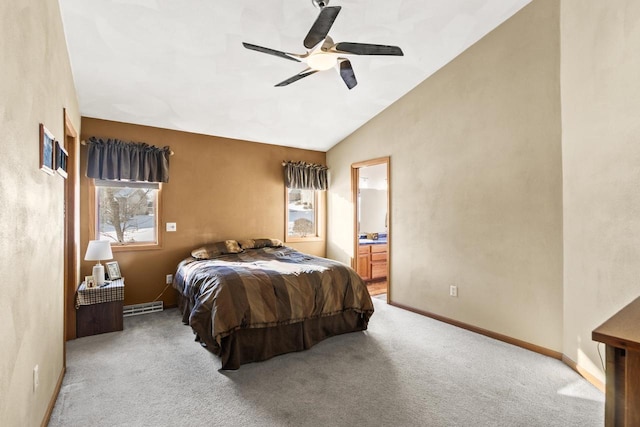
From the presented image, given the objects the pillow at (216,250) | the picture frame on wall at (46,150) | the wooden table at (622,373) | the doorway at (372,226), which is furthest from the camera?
the doorway at (372,226)

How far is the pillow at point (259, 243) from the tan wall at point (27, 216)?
254 cm

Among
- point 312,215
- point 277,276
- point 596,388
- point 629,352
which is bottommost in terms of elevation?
point 596,388

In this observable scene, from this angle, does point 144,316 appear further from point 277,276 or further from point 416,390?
point 416,390

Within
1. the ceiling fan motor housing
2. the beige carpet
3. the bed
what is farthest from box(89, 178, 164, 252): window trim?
the ceiling fan motor housing

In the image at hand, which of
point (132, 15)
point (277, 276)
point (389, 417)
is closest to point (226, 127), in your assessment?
point (132, 15)

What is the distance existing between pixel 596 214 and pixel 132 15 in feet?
12.9

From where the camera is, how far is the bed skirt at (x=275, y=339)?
103 inches

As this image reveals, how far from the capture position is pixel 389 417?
1.98 m

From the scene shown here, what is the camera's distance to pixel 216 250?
Answer: 433cm

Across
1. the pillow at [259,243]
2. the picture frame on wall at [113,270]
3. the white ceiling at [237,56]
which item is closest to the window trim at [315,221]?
the pillow at [259,243]

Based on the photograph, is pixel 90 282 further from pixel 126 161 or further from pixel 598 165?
pixel 598 165

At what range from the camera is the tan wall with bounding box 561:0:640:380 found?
204 centimetres

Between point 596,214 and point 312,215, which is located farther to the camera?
point 312,215

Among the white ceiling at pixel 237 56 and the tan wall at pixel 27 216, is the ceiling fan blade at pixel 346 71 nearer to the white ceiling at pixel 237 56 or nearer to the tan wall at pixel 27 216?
the white ceiling at pixel 237 56
